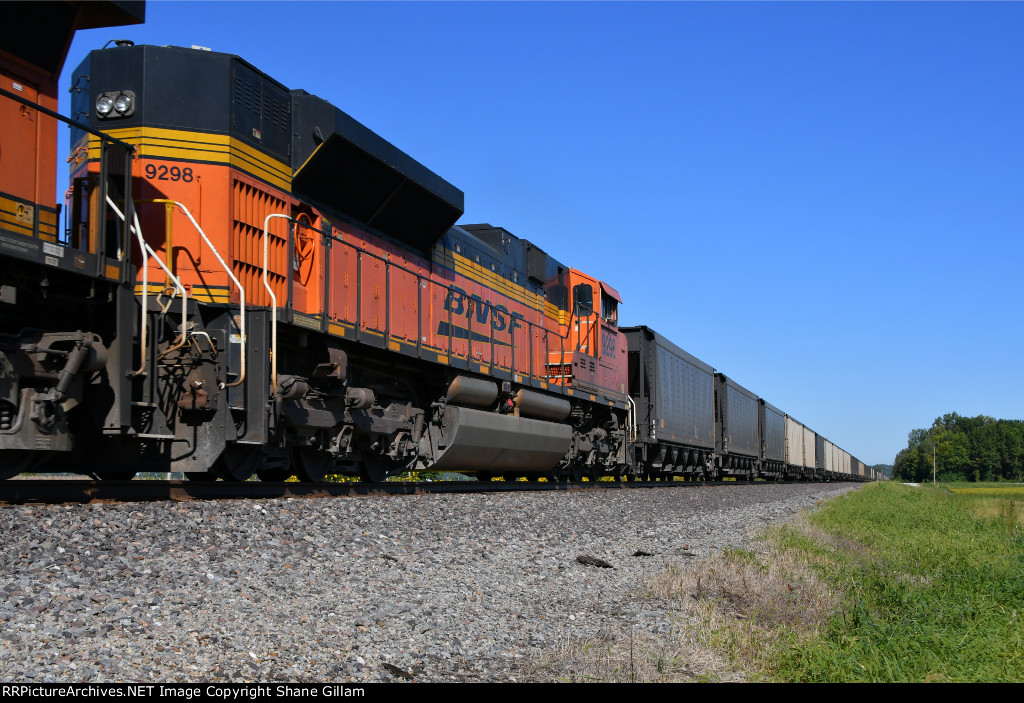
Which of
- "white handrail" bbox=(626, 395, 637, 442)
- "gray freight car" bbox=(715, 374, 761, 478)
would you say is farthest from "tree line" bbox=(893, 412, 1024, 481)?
"white handrail" bbox=(626, 395, 637, 442)

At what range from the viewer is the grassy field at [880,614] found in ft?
13.5

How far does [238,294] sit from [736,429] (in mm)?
23369

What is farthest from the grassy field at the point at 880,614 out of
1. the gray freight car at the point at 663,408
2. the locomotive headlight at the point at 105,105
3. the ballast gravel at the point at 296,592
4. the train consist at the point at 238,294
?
the gray freight car at the point at 663,408

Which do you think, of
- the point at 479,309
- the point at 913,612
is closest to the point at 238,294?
the point at 479,309

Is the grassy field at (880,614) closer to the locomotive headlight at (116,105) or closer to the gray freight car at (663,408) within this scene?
the locomotive headlight at (116,105)

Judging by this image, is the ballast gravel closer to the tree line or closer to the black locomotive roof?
the black locomotive roof

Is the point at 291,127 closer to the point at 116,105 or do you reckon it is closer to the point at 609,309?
the point at 116,105

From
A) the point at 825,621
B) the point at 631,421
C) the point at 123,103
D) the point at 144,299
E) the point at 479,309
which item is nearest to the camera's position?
the point at 825,621

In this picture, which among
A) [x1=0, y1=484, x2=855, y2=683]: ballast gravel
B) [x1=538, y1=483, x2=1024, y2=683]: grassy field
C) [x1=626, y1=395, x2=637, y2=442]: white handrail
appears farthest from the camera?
[x1=626, y1=395, x2=637, y2=442]: white handrail

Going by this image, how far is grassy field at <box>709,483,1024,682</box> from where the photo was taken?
4129 millimetres

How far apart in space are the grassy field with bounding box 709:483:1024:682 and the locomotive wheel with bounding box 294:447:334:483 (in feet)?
14.4

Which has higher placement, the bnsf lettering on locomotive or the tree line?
the bnsf lettering on locomotive

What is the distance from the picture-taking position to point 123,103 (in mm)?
8000
